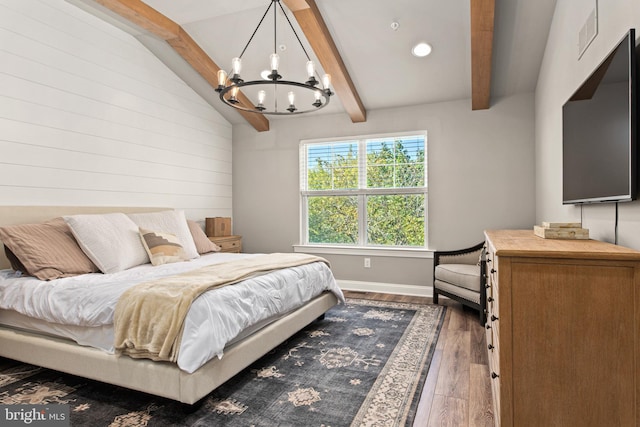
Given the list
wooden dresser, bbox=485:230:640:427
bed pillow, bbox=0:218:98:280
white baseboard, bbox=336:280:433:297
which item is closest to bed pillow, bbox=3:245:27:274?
bed pillow, bbox=0:218:98:280

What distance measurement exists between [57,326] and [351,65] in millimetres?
3554

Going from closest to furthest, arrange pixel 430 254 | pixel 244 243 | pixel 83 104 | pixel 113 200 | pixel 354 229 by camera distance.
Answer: pixel 83 104
pixel 113 200
pixel 430 254
pixel 354 229
pixel 244 243

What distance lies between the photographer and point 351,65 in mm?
4133

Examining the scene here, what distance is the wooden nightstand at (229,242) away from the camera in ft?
15.9

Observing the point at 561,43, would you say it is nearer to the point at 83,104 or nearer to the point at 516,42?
the point at 516,42

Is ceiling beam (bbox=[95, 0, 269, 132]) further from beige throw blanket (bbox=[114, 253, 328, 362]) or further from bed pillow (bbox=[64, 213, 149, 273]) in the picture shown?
beige throw blanket (bbox=[114, 253, 328, 362])

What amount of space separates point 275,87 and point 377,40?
143 cm

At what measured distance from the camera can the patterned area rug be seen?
1956 millimetres

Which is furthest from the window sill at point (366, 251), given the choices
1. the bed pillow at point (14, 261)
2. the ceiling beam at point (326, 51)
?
the bed pillow at point (14, 261)

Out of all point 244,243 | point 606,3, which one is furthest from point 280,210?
point 606,3

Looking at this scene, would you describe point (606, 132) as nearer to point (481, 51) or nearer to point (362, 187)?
point (481, 51)

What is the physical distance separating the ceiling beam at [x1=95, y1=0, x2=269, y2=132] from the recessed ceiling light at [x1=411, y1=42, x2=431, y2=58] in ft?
7.32

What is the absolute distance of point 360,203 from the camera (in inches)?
199

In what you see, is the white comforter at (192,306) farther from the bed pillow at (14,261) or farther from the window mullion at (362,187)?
the window mullion at (362,187)
